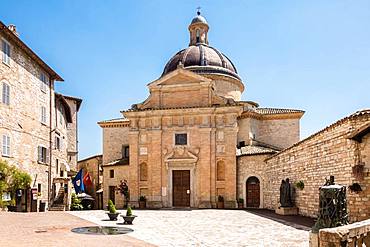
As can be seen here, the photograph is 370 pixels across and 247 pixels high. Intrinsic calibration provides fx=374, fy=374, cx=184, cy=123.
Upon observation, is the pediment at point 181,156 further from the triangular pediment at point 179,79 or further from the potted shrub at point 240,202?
the triangular pediment at point 179,79

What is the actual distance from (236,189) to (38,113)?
1571 centimetres

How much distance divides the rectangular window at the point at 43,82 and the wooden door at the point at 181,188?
39.1 feet

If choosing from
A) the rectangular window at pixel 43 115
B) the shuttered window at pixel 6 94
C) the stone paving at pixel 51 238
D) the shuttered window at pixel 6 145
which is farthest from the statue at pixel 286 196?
the rectangular window at pixel 43 115

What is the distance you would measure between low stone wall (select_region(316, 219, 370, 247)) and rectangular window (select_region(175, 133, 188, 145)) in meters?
24.4

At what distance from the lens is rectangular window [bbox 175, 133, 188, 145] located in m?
30.3

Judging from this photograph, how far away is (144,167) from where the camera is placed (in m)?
31.0

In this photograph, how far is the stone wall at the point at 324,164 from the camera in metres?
13.7

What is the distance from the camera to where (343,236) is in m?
5.52

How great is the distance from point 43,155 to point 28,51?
302 inches

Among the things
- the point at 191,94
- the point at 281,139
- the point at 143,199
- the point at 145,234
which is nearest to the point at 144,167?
the point at 143,199

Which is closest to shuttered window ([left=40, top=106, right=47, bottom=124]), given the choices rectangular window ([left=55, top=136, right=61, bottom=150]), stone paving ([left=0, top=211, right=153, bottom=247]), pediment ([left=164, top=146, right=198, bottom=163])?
rectangular window ([left=55, top=136, right=61, bottom=150])

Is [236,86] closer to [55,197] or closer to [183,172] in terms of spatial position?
[183,172]

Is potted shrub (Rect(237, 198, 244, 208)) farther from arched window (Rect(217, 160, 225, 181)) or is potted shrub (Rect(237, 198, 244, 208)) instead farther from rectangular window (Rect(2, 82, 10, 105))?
rectangular window (Rect(2, 82, 10, 105))

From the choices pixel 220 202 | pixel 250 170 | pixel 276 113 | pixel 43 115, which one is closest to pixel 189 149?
pixel 220 202
